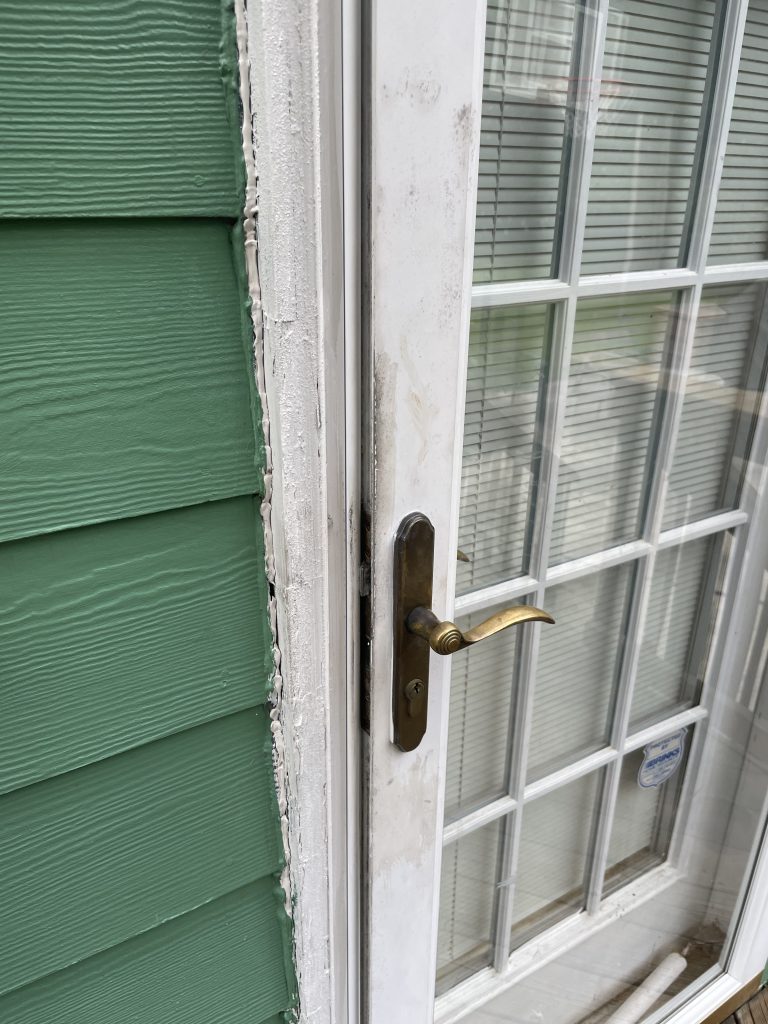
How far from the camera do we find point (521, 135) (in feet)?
2.57

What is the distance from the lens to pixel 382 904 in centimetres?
89

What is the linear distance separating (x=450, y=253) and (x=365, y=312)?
9 centimetres

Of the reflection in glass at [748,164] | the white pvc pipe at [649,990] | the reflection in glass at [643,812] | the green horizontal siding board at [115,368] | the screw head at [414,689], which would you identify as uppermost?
the reflection in glass at [748,164]

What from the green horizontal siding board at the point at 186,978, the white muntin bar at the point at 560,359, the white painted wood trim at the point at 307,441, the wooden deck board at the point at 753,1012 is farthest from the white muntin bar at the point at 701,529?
the wooden deck board at the point at 753,1012

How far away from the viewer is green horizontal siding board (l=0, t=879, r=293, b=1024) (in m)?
0.74

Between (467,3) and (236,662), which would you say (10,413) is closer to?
(236,662)

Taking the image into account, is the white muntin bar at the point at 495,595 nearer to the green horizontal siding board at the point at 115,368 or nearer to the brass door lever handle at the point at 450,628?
the brass door lever handle at the point at 450,628

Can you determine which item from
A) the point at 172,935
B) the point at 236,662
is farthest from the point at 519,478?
the point at 172,935

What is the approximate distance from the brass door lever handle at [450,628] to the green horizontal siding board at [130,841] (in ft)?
0.61

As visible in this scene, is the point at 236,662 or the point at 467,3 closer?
the point at 467,3

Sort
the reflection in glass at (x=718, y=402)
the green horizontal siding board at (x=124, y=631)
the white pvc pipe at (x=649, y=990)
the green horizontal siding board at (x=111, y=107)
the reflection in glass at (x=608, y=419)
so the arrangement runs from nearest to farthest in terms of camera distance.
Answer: the green horizontal siding board at (x=111, y=107)
the green horizontal siding board at (x=124, y=631)
the reflection in glass at (x=608, y=419)
the reflection in glass at (x=718, y=402)
the white pvc pipe at (x=649, y=990)

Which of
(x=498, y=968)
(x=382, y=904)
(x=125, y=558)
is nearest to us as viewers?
(x=125, y=558)

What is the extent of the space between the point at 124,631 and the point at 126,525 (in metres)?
0.10

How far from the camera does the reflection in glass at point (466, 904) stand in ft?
3.80
